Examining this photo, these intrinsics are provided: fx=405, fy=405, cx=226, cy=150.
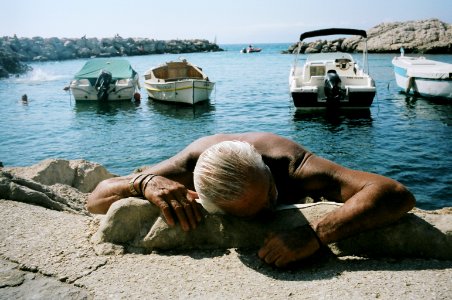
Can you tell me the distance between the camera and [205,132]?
654 inches

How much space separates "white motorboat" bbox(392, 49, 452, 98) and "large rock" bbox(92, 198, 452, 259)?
720 inches

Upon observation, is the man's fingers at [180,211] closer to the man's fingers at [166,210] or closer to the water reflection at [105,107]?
the man's fingers at [166,210]

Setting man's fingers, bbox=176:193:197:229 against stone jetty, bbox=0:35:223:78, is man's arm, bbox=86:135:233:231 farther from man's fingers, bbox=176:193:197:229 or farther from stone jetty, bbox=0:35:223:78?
stone jetty, bbox=0:35:223:78

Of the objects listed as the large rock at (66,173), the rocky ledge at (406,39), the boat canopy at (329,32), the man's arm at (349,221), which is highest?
the rocky ledge at (406,39)

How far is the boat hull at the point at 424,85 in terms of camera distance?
1900 cm

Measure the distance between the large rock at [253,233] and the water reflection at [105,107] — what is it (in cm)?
1976

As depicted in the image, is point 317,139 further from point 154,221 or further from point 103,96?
point 103,96

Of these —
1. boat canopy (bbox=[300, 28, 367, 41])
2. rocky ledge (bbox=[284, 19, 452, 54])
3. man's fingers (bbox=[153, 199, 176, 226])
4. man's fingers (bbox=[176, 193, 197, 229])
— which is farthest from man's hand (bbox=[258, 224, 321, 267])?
rocky ledge (bbox=[284, 19, 452, 54])

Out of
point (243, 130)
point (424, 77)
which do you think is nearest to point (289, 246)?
point (243, 130)

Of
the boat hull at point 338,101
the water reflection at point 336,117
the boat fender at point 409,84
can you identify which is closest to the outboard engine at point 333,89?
the boat hull at point 338,101

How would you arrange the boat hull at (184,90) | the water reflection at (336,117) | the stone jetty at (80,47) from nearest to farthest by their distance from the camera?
the water reflection at (336,117), the boat hull at (184,90), the stone jetty at (80,47)

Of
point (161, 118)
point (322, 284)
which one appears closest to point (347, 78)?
point (161, 118)

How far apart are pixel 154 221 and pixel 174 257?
33 cm

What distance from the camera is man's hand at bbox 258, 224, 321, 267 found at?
8.04ft
